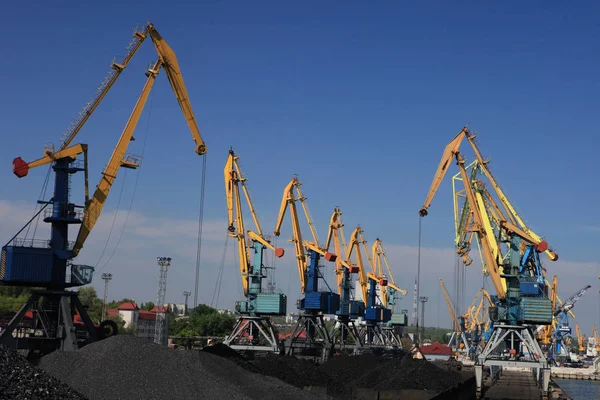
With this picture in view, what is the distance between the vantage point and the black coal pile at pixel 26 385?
23891mm

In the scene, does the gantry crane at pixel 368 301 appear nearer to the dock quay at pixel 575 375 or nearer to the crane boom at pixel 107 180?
the dock quay at pixel 575 375

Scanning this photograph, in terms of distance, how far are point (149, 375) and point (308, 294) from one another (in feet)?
169

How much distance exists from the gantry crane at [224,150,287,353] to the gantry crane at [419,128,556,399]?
1946 centimetres

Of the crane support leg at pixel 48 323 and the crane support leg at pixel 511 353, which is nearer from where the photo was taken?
the crane support leg at pixel 48 323

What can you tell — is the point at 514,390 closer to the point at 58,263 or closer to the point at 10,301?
the point at 58,263

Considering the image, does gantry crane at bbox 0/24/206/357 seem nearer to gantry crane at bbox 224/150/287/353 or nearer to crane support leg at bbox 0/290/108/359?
crane support leg at bbox 0/290/108/359

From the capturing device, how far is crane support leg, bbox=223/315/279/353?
265 feet

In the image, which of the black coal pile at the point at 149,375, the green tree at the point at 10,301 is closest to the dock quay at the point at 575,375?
the green tree at the point at 10,301

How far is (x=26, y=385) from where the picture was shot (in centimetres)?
2469

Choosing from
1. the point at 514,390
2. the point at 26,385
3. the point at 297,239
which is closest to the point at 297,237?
the point at 297,239

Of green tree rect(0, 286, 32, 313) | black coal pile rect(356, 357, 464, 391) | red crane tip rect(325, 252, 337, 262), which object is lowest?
black coal pile rect(356, 357, 464, 391)

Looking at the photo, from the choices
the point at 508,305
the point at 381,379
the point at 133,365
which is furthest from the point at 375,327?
the point at 133,365

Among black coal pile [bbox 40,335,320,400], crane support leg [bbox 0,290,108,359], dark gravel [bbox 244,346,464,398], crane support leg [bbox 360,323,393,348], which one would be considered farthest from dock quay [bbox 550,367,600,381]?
black coal pile [bbox 40,335,320,400]

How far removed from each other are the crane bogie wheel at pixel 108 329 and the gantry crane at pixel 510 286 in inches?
1095
